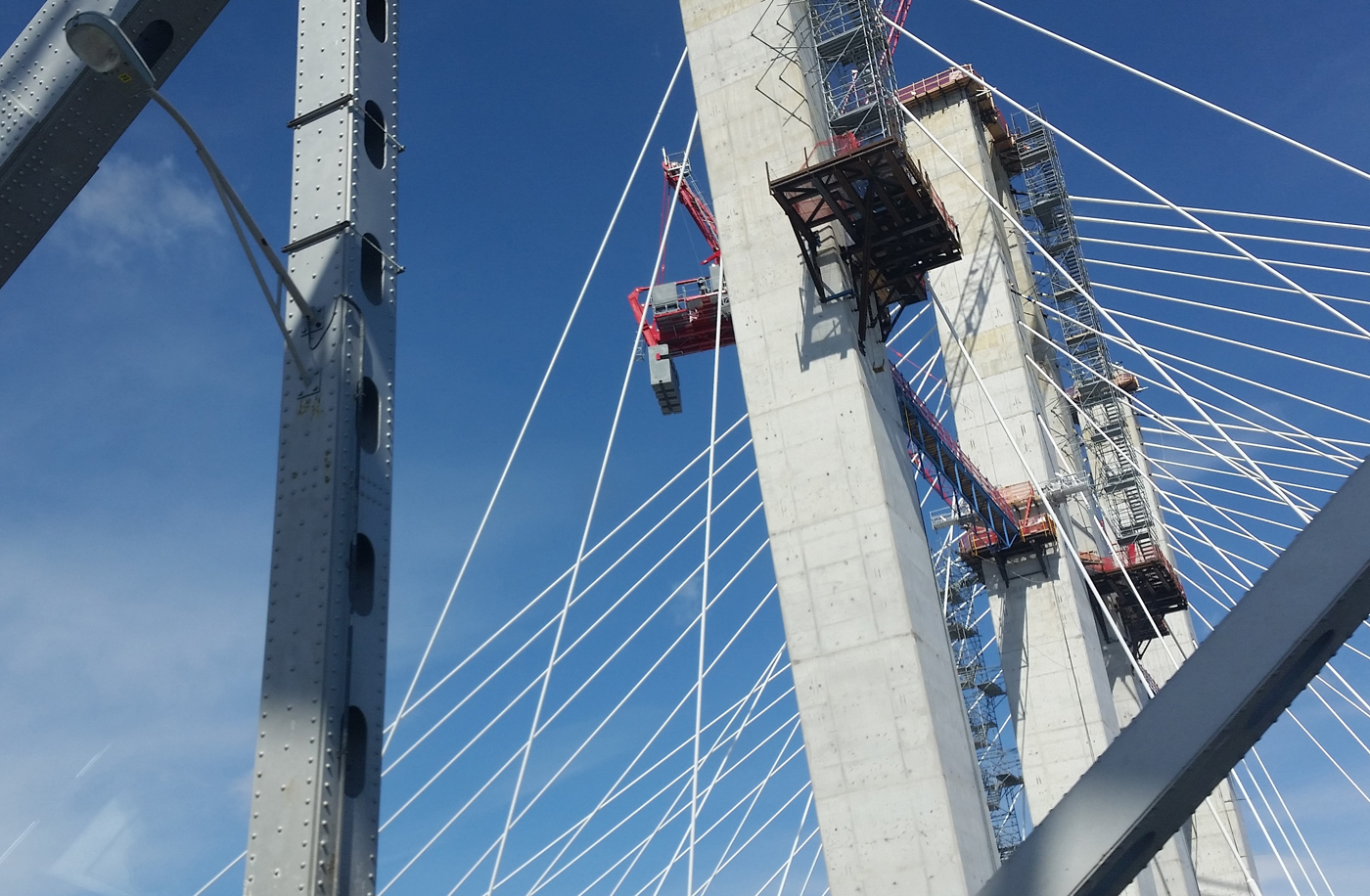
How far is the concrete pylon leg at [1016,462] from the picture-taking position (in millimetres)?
25391

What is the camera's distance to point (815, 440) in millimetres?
17656

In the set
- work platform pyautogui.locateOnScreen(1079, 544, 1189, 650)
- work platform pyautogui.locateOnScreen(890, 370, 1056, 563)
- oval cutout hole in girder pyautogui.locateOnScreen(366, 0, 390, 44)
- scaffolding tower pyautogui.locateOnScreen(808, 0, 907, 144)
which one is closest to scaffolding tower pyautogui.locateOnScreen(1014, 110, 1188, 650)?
work platform pyautogui.locateOnScreen(1079, 544, 1189, 650)

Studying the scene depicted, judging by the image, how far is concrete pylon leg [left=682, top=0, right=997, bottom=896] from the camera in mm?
15922

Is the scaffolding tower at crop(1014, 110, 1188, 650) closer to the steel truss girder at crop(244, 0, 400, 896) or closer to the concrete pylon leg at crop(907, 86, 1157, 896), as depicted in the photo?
the concrete pylon leg at crop(907, 86, 1157, 896)

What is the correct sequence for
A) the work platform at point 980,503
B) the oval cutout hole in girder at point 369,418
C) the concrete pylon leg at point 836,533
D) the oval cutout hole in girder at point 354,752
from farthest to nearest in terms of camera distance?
the work platform at point 980,503
the concrete pylon leg at point 836,533
the oval cutout hole in girder at point 369,418
the oval cutout hole in girder at point 354,752

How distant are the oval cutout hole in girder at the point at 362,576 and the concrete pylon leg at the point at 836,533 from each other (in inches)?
426

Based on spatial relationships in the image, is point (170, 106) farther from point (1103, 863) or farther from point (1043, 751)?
point (1043, 751)

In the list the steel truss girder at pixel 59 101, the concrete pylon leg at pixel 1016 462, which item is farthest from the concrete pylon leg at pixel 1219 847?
the steel truss girder at pixel 59 101

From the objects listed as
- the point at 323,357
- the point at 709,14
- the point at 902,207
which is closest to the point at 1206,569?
the point at 902,207

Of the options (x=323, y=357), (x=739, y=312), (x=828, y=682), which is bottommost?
(x=323, y=357)

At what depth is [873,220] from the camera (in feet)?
Answer: 61.6

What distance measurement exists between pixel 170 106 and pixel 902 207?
1396cm

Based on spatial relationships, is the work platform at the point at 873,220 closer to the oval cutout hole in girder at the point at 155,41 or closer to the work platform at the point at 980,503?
the work platform at the point at 980,503

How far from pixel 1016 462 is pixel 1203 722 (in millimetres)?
24617
